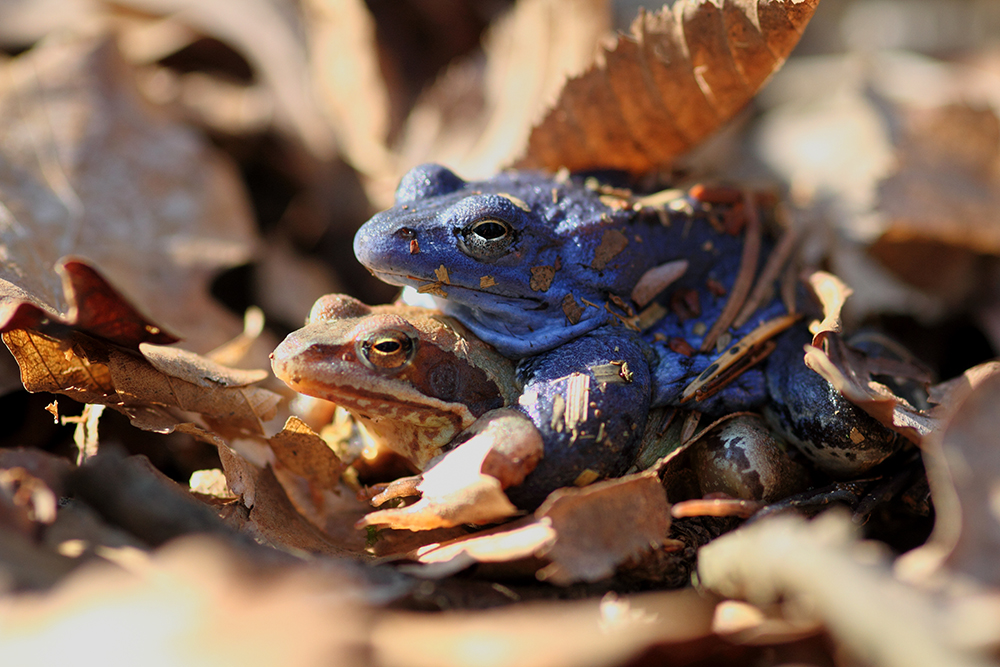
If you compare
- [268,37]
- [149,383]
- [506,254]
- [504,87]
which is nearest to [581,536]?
[506,254]

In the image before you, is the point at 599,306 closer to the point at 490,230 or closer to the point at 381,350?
the point at 490,230

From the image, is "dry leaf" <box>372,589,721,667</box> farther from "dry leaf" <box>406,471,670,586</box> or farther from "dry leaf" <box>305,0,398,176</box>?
"dry leaf" <box>305,0,398,176</box>

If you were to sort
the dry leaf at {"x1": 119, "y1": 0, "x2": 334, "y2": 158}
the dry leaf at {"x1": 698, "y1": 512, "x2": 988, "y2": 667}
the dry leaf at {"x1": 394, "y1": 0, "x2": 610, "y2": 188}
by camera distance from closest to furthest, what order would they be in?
the dry leaf at {"x1": 698, "y1": 512, "x2": 988, "y2": 667} < the dry leaf at {"x1": 394, "y1": 0, "x2": 610, "y2": 188} < the dry leaf at {"x1": 119, "y1": 0, "x2": 334, "y2": 158}

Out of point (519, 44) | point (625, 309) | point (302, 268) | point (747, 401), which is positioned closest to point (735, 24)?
point (625, 309)

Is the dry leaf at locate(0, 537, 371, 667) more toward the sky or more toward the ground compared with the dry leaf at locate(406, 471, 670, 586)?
more toward the sky

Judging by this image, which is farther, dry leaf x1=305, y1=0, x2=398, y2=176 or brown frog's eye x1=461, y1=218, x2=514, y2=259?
dry leaf x1=305, y1=0, x2=398, y2=176

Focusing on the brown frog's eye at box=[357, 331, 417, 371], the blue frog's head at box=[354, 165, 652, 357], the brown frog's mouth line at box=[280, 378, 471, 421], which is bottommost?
the brown frog's mouth line at box=[280, 378, 471, 421]

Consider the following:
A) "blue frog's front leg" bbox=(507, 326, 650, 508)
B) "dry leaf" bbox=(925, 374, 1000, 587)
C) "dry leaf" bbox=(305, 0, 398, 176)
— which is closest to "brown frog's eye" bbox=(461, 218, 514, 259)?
"blue frog's front leg" bbox=(507, 326, 650, 508)

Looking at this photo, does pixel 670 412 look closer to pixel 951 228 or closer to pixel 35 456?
pixel 35 456
